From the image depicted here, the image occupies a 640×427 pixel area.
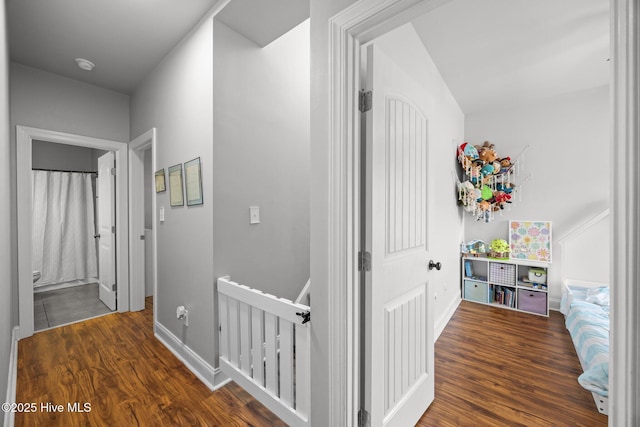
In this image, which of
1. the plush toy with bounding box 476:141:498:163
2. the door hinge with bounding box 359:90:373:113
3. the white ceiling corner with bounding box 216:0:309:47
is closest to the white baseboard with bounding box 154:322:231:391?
the door hinge with bounding box 359:90:373:113

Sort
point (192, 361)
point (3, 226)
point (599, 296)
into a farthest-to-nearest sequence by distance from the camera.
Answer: point (599, 296) < point (192, 361) < point (3, 226)

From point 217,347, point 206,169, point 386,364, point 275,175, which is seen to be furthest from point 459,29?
point 217,347

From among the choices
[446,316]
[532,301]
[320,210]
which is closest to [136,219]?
[320,210]

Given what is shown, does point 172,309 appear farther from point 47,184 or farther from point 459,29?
point 47,184

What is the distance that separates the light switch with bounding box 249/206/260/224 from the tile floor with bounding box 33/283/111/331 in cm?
258

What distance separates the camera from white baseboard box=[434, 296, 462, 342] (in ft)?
8.85

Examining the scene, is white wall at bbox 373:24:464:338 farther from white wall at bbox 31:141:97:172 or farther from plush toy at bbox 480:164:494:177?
white wall at bbox 31:141:97:172

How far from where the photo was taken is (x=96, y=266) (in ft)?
15.2

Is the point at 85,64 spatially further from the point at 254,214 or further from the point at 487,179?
the point at 487,179

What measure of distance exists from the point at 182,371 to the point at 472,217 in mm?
3920

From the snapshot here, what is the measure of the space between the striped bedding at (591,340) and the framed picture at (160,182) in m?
3.29

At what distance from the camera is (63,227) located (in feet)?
14.5

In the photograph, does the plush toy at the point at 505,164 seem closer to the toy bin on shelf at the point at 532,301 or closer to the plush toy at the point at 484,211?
the plush toy at the point at 484,211

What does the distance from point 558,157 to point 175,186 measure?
14.2ft
